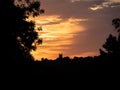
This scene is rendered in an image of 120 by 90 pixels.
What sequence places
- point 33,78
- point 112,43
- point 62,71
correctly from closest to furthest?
1. point 33,78
2. point 62,71
3. point 112,43

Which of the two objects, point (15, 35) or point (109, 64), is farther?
point (15, 35)

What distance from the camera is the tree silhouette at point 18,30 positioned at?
149 feet

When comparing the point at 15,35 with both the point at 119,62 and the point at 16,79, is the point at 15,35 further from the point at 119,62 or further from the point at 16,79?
the point at 119,62

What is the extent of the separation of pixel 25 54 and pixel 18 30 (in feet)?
13.2

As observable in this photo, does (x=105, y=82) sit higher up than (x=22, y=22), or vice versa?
(x=22, y=22)

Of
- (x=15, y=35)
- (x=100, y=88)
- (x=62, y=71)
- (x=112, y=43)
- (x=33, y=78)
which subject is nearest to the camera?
(x=100, y=88)

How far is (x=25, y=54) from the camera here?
4950cm

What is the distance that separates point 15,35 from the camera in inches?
1845

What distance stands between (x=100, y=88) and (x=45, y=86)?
5.89m

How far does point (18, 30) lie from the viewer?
155ft

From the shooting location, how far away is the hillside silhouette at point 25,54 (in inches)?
1670

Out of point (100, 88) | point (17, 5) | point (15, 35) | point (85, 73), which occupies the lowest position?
point (100, 88)

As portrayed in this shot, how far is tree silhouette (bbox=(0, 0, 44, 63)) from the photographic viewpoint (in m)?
45.5

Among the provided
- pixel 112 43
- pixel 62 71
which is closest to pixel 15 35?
pixel 62 71
